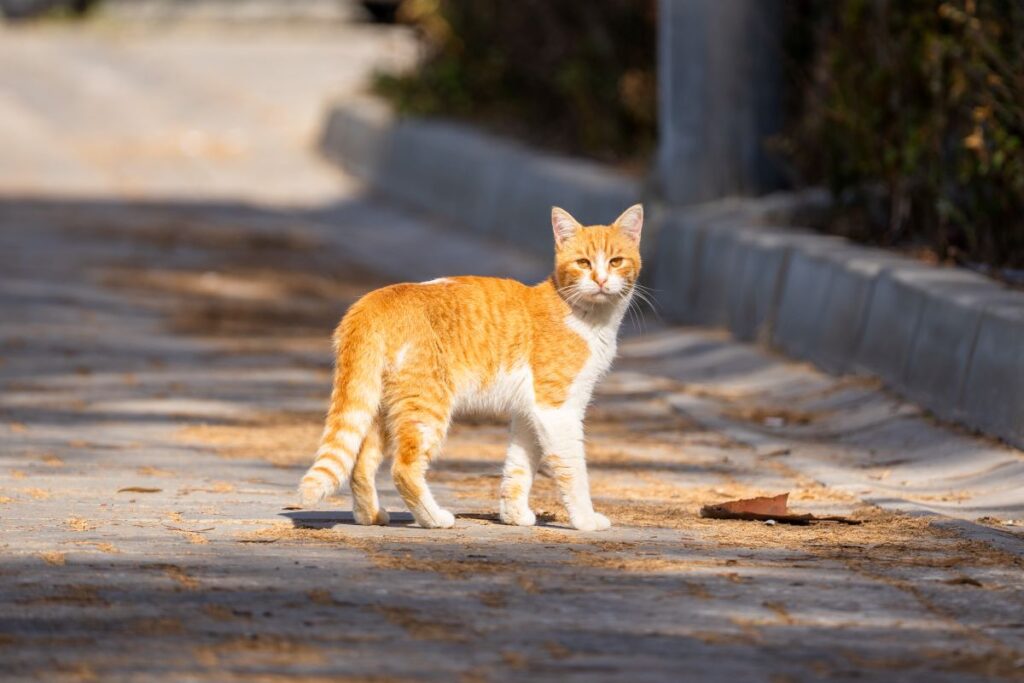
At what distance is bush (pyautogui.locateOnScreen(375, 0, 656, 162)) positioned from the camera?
53.8 feet

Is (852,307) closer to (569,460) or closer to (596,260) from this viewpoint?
(596,260)

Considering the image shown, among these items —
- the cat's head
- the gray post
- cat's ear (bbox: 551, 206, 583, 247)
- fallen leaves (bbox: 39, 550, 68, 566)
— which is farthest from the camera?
the gray post

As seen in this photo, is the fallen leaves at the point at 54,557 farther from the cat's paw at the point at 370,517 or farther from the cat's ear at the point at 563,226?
the cat's ear at the point at 563,226

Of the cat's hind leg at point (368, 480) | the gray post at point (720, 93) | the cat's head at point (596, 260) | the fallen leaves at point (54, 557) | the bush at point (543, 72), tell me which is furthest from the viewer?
the bush at point (543, 72)

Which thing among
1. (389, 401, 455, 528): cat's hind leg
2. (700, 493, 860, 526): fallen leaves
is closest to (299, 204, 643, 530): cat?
(389, 401, 455, 528): cat's hind leg

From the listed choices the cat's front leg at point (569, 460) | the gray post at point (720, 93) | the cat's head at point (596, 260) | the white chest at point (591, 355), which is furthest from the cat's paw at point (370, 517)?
the gray post at point (720, 93)

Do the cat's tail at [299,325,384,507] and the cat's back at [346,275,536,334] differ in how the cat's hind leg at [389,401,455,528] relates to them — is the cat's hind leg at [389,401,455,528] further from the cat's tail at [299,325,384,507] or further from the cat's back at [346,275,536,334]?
the cat's back at [346,275,536,334]

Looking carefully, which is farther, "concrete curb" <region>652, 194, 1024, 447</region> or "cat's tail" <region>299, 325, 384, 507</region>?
"concrete curb" <region>652, 194, 1024, 447</region>

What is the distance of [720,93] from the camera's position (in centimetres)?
1289

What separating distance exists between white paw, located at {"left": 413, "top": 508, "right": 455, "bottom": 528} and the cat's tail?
1.03 feet

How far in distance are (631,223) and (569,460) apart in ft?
3.55

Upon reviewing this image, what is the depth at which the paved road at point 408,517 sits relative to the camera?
177 inches

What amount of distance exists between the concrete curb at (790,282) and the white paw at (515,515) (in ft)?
8.20

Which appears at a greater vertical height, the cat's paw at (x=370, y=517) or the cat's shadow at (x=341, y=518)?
the cat's paw at (x=370, y=517)
